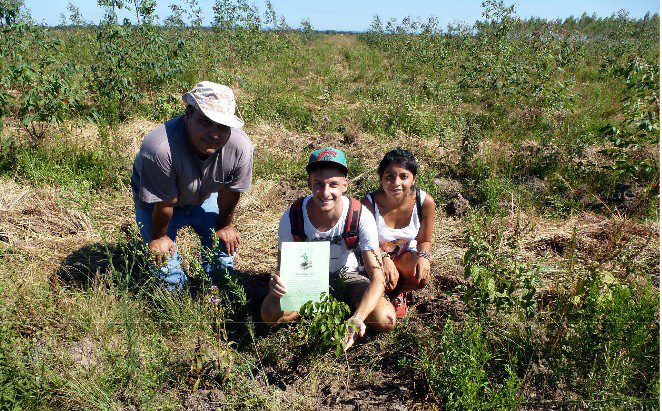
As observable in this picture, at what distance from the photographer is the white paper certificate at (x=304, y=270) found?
2363 mm

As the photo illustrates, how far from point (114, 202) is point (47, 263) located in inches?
41.4

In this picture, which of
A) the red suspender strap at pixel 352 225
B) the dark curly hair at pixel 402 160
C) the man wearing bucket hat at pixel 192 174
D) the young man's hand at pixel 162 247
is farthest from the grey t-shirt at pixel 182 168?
the dark curly hair at pixel 402 160

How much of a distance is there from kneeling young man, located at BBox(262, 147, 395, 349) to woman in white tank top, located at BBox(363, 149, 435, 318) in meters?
0.23

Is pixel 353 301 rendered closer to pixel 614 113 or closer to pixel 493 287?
pixel 493 287

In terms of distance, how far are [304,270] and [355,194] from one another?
2353 mm

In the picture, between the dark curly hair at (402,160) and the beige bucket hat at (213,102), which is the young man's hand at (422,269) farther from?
the beige bucket hat at (213,102)

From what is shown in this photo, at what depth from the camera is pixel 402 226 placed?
3113mm

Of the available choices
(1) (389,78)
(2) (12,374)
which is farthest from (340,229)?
(1) (389,78)

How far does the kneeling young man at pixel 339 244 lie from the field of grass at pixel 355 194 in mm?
207

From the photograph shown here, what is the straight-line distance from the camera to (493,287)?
8.38 ft

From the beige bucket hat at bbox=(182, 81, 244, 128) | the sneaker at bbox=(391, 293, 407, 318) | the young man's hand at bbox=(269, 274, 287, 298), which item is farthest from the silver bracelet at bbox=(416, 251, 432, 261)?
the beige bucket hat at bbox=(182, 81, 244, 128)

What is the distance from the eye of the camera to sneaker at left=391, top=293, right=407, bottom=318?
3.02 metres

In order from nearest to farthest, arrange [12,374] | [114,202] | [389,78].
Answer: [12,374] → [114,202] → [389,78]

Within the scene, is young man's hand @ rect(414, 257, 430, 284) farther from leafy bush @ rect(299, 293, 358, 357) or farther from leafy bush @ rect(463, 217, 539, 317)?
leafy bush @ rect(299, 293, 358, 357)
